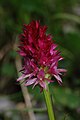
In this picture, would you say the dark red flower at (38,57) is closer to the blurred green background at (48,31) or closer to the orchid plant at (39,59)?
the orchid plant at (39,59)

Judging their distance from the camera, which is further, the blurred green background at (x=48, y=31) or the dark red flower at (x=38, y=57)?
the blurred green background at (x=48, y=31)

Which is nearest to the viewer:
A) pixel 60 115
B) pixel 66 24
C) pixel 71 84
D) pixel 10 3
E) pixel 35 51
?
pixel 35 51

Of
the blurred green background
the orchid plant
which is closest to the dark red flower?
the orchid plant

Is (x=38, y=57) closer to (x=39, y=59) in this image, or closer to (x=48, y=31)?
(x=39, y=59)

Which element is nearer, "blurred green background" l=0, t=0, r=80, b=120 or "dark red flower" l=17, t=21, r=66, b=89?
"dark red flower" l=17, t=21, r=66, b=89

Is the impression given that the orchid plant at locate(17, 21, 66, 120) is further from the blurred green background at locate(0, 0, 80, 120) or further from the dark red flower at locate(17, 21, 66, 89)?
the blurred green background at locate(0, 0, 80, 120)

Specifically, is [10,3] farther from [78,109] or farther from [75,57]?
[78,109]

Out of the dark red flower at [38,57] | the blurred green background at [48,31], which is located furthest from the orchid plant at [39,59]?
the blurred green background at [48,31]

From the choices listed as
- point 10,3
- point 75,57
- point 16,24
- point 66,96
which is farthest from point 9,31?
point 66,96
